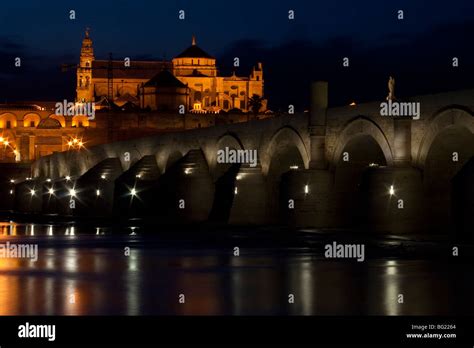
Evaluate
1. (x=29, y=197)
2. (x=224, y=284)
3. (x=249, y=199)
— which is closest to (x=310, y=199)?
(x=249, y=199)

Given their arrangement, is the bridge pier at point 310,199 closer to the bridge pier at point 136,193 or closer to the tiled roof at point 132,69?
the bridge pier at point 136,193

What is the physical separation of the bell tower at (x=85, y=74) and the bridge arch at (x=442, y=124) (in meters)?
123

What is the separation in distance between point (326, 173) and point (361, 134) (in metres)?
3.13

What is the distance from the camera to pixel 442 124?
38.3 meters

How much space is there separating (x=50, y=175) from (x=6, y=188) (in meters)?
14.7

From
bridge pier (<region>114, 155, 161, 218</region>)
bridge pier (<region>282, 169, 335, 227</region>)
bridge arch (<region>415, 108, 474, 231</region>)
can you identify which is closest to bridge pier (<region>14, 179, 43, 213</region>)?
bridge pier (<region>114, 155, 161, 218</region>)

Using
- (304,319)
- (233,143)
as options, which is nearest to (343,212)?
(233,143)

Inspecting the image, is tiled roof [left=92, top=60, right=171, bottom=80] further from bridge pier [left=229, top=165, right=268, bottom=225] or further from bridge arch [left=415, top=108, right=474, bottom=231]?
bridge arch [left=415, top=108, right=474, bottom=231]

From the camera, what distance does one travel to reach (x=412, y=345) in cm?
1639

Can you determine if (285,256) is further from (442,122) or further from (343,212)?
(343,212)

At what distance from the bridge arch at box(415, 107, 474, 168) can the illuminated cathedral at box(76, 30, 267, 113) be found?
4572 inches

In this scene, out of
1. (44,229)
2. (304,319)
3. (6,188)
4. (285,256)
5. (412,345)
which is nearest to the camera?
(412,345)

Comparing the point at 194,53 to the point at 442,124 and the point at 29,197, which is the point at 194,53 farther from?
the point at 442,124

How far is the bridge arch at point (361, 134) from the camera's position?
4175 centimetres
